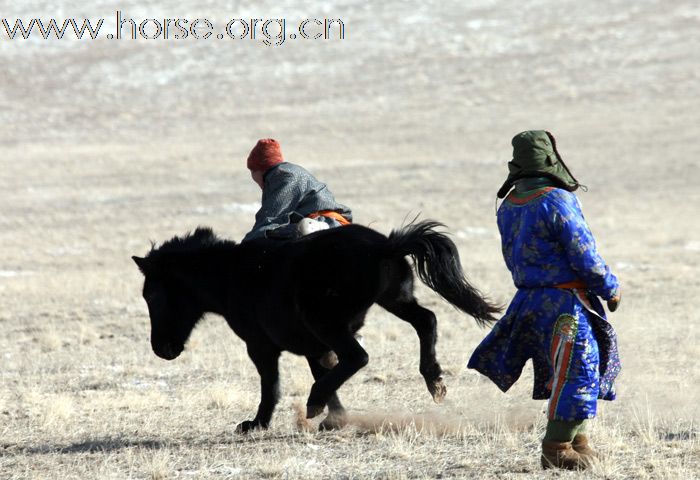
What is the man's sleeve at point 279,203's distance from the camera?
23.8 feet

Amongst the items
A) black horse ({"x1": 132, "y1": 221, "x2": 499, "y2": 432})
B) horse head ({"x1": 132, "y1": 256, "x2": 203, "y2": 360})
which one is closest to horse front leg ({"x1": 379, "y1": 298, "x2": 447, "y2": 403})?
black horse ({"x1": 132, "y1": 221, "x2": 499, "y2": 432})

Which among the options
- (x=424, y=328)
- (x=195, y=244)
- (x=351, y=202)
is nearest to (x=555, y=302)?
(x=424, y=328)

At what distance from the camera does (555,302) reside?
17.5ft

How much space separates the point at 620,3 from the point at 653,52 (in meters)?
9.68

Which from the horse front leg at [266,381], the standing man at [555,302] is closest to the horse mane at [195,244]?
the horse front leg at [266,381]

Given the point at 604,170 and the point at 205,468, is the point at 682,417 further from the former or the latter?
the point at 604,170

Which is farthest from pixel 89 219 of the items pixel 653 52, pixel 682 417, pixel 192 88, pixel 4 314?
pixel 653 52

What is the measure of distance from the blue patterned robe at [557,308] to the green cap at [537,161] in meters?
0.07

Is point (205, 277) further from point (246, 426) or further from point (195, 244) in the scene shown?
point (246, 426)

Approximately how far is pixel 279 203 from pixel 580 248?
2.60 meters

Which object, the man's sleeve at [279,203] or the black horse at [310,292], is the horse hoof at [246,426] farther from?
the man's sleeve at [279,203]

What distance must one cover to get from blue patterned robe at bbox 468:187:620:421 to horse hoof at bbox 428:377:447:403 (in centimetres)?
89

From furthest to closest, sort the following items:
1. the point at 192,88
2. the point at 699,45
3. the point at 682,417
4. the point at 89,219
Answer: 1. the point at 699,45
2. the point at 192,88
3. the point at 89,219
4. the point at 682,417

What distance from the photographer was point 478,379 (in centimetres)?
870
